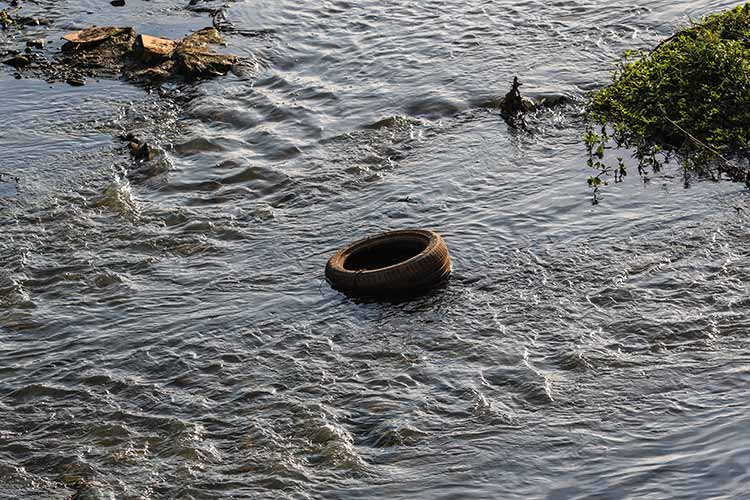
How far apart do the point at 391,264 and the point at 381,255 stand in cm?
14

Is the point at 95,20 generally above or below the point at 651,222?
above

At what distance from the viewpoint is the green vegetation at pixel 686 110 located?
40.8ft

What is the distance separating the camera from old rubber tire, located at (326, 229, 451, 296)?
10289mm

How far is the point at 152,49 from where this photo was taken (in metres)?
16.9

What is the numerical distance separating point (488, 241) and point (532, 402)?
9.98 feet

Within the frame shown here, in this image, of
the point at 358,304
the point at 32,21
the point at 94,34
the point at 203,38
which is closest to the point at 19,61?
the point at 94,34

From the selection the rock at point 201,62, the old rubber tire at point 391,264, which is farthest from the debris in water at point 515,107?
the rock at point 201,62

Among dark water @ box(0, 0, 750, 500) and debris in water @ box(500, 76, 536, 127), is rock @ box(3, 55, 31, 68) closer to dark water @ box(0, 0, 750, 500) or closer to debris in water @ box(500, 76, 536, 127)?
dark water @ box(0, 0, 750, 500)

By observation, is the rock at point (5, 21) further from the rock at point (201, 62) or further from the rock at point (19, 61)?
the rock at point (201, 62)

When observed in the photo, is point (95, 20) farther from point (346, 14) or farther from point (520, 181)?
point (520, 181)

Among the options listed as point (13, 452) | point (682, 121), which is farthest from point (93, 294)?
point (682, 121)

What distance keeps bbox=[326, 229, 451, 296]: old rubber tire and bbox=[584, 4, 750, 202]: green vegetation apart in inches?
103

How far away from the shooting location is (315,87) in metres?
16.4

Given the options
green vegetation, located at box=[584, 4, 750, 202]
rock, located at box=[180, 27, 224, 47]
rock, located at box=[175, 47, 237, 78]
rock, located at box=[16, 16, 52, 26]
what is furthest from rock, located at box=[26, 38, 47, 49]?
green vegetation, located at box=[584, 4, 750, 202]
